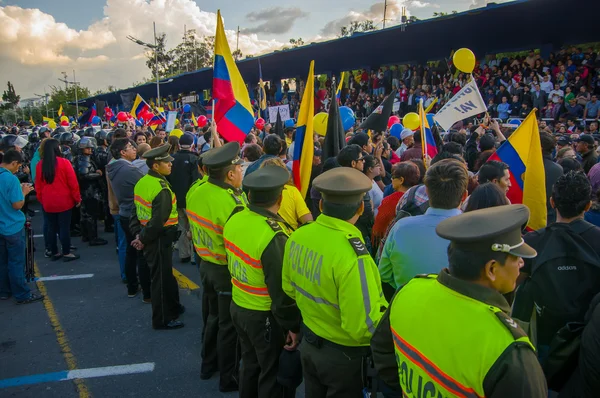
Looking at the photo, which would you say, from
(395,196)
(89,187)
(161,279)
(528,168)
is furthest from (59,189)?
(528,168)

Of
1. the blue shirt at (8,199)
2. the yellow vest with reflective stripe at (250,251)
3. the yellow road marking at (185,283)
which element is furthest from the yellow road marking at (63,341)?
the yellow vest with reflective stripe at (250,251)

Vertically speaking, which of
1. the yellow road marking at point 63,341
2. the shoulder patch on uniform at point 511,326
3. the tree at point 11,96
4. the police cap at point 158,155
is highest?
the tree at point 11,96

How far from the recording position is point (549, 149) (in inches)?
193

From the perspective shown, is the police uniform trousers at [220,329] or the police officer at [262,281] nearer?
the police officer at [262,281]

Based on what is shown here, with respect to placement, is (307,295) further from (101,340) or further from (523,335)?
(101,340)

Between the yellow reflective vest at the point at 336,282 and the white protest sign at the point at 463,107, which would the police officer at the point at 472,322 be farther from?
the white protest sign at the point at 463,107

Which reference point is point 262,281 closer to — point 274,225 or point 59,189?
point 274,225

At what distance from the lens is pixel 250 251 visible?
2.91 meters

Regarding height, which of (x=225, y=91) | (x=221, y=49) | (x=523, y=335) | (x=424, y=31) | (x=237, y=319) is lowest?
(x=237, y=319)

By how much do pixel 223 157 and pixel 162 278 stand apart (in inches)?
70.4

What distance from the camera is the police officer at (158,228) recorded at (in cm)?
468

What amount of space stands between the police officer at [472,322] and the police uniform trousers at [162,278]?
11.4 feet

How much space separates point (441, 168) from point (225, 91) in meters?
3.58

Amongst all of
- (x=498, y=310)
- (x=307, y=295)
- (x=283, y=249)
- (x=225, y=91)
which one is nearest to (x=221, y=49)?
(x=225, y=91)
